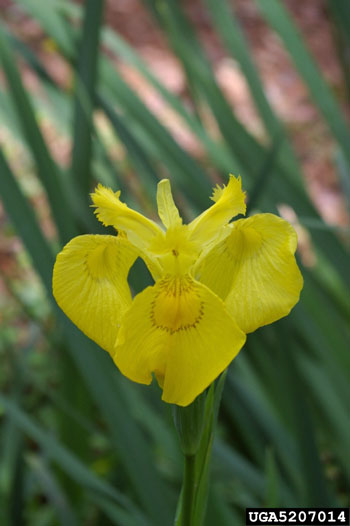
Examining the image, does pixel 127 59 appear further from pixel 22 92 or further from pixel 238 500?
pixel 238 500

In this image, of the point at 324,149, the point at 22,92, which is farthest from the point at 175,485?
the point at 324,149

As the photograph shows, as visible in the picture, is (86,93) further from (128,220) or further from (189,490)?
(189,490)

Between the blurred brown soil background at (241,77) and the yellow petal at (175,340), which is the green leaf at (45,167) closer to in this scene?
the yellow petal at (175,340)

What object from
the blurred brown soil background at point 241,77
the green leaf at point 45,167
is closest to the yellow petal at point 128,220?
the green leaf at point 45,167

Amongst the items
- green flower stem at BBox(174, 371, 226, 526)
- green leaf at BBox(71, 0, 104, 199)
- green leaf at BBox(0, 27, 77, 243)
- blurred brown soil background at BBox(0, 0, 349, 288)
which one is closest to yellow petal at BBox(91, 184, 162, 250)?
green flower stem at BBox(174, 371, 226, 526)

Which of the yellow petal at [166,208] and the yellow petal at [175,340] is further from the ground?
the yellow petal at [166,208]

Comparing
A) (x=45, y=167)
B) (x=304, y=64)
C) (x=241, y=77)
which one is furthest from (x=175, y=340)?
(x=241, y=77)
